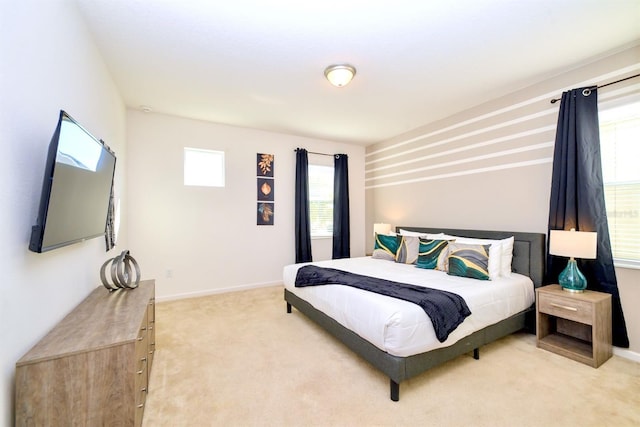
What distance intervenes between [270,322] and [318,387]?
4.18 feet

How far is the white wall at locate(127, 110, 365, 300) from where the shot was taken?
12.3 ft

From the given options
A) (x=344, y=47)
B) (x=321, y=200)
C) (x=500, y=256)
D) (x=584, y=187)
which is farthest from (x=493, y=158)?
(x=321, y=200)

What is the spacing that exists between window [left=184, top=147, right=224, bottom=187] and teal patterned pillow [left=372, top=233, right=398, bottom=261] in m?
2.58

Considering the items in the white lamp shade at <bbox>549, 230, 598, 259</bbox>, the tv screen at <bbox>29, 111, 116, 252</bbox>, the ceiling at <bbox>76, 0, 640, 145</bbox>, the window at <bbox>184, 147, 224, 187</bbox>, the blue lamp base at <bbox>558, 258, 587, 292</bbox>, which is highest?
the ceiling at <bbox>76, 0, 640, 145</bbox>

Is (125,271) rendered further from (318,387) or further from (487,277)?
(487,277)

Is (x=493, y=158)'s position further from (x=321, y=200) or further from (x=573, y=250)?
(x=321, y=200)

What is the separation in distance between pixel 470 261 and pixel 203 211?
142 inches

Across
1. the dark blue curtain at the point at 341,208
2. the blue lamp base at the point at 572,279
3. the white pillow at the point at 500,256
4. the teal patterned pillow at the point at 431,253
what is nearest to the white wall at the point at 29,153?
the teal patterned pillow at the point at 431,253

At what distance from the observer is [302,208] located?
15.7 feet

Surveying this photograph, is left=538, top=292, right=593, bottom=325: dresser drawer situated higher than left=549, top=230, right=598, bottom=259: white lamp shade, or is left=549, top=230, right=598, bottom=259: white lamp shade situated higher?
left=549, top=230, right=598, bottom=259: white lamp shade

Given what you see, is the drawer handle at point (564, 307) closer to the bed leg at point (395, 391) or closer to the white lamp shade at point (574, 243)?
the white lamp shade at point (574, 243)

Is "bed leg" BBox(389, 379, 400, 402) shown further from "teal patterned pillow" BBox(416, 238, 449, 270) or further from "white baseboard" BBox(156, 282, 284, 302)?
"white baseboard" BBox(156, 282, 284, 302)

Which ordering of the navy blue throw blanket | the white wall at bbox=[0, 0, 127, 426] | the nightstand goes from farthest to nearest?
the nightstand < the navy blue throw blanket < the white wall at bbox=[0, 0, 127, 426]

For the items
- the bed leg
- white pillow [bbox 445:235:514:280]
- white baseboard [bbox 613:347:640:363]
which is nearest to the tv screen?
the bed leg
